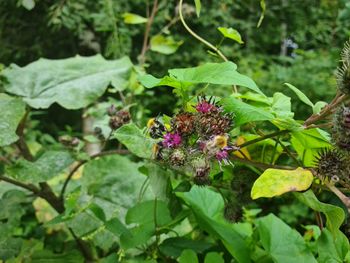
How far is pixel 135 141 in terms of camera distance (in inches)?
28.6

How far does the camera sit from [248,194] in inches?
33.8

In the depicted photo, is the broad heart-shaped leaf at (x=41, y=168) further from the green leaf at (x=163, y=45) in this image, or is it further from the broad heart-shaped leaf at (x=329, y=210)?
the green leaf at (x=163, y=45)

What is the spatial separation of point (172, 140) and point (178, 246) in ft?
1.02

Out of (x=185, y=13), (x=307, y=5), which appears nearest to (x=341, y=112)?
(x=185, y=13)

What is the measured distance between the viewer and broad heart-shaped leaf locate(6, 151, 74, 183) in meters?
1.03

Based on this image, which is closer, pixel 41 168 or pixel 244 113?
pixel 244 113

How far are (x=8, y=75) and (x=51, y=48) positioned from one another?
9.60 ft

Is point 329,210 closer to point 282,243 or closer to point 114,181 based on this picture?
point 282,243

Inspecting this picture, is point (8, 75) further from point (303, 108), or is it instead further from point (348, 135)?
point (303, 108)

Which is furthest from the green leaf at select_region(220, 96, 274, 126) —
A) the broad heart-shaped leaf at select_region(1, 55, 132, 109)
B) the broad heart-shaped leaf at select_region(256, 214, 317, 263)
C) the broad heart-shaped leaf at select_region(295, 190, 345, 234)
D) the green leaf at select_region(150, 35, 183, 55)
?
the green leaf at select_region(150, 35, 183, 55)

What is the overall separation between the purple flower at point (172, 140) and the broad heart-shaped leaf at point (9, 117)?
17.0 inches

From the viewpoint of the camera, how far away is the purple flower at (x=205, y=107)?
67 cm

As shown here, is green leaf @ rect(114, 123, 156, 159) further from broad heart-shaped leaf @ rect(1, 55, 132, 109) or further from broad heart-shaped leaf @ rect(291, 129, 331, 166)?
broad heart-shaped leaf @ rect(1, 55, 132, 109)

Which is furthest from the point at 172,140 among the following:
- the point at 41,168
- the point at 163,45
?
the point at 163,45
